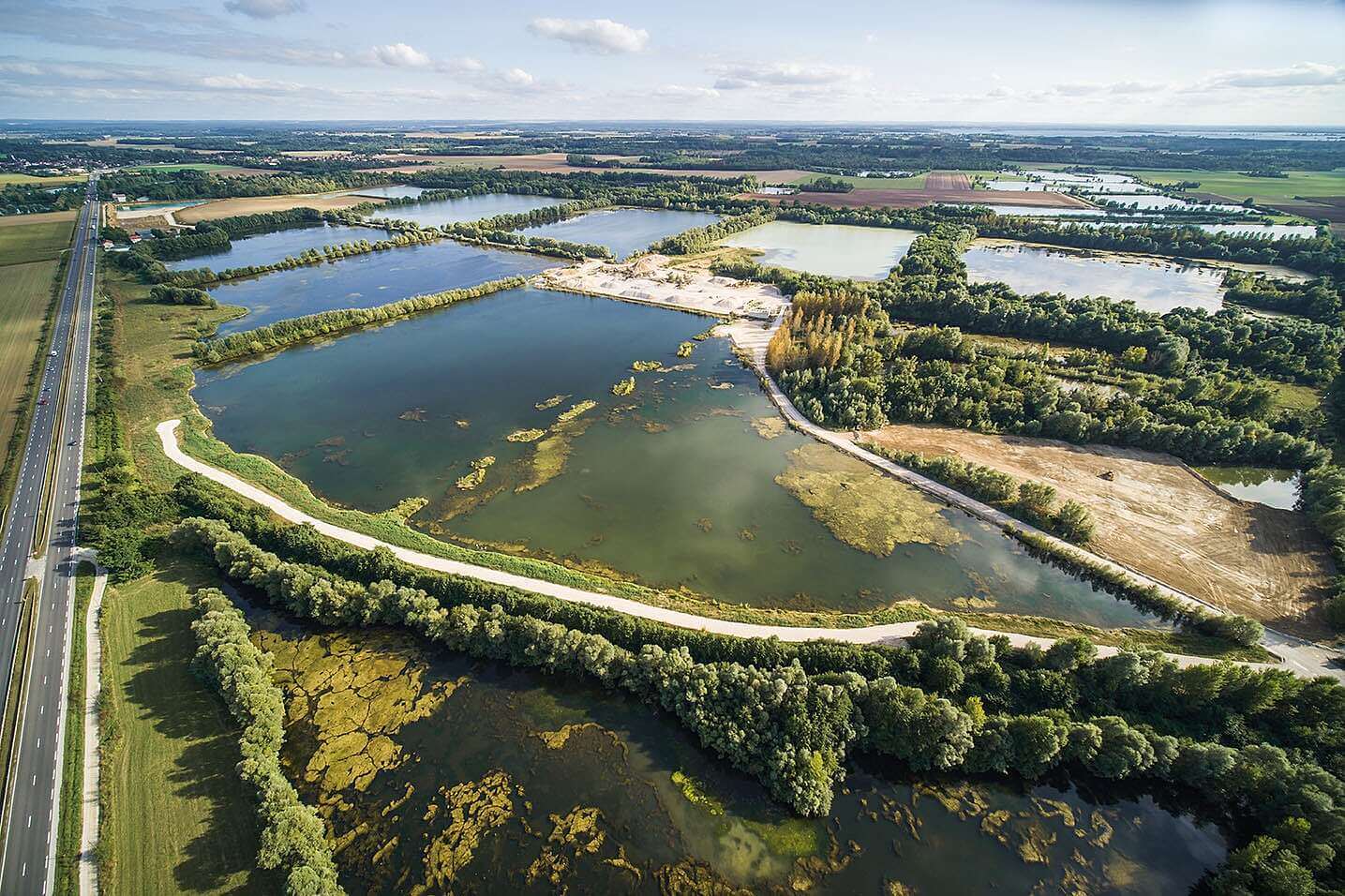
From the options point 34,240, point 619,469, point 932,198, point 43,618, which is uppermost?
point 932,198

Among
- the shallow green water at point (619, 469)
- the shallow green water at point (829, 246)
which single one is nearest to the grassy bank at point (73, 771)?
the shallow green water at point (619, 469)

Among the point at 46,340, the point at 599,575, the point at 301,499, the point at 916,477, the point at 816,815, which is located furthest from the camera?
the point at 46,340

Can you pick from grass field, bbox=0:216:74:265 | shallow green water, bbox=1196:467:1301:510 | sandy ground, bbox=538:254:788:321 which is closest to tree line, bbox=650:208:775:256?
sandy ground, bbox=538:254:788:321

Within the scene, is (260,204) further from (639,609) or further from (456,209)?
(639,609)

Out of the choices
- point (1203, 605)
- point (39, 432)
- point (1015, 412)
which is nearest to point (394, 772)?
point (1203, 605)

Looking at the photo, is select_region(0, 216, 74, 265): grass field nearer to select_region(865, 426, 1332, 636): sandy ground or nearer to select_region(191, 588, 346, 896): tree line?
select_region(191, 588, 346, 896): tree line

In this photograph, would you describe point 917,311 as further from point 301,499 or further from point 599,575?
point 301,499

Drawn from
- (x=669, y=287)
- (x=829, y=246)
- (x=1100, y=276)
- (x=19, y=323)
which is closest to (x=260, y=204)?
(x=19, y=323)
